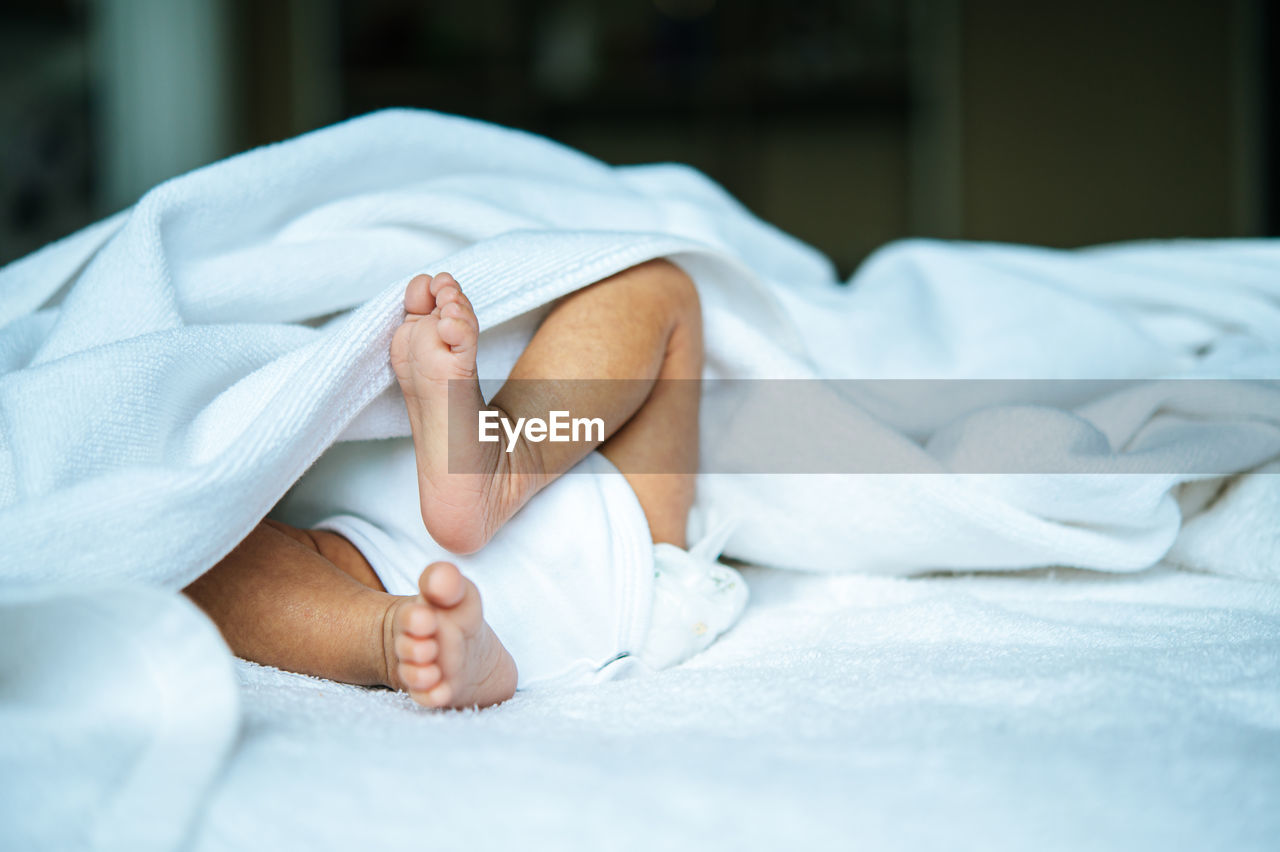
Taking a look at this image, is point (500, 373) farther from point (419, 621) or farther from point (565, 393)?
point (419, 621)

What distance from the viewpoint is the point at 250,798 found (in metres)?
0.41

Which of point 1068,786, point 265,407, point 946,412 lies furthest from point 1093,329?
point 265,407

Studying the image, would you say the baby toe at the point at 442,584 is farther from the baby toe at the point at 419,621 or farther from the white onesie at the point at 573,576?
the white onesie at the point at 573,576

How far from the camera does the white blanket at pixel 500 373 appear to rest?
467mm

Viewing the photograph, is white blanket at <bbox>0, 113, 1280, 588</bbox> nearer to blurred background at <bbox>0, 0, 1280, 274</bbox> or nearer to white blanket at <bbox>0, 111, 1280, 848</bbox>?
white blanket at <bbox>0, 111, 1280, 848</bbox>

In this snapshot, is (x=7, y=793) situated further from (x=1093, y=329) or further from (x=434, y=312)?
(x=1093, y=329)

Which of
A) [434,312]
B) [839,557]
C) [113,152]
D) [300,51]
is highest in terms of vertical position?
[300,51]

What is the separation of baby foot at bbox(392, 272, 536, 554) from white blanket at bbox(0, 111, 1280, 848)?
1.2 inches

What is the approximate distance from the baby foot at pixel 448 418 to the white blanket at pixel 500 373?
3 cm

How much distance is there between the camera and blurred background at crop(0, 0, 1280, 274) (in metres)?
3.00

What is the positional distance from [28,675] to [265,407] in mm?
180

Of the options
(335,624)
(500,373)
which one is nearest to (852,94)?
(500,373)

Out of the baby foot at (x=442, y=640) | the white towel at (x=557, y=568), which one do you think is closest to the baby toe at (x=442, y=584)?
the baby foot at (x=442, y=640)

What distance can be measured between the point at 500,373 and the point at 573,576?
0.20 m
